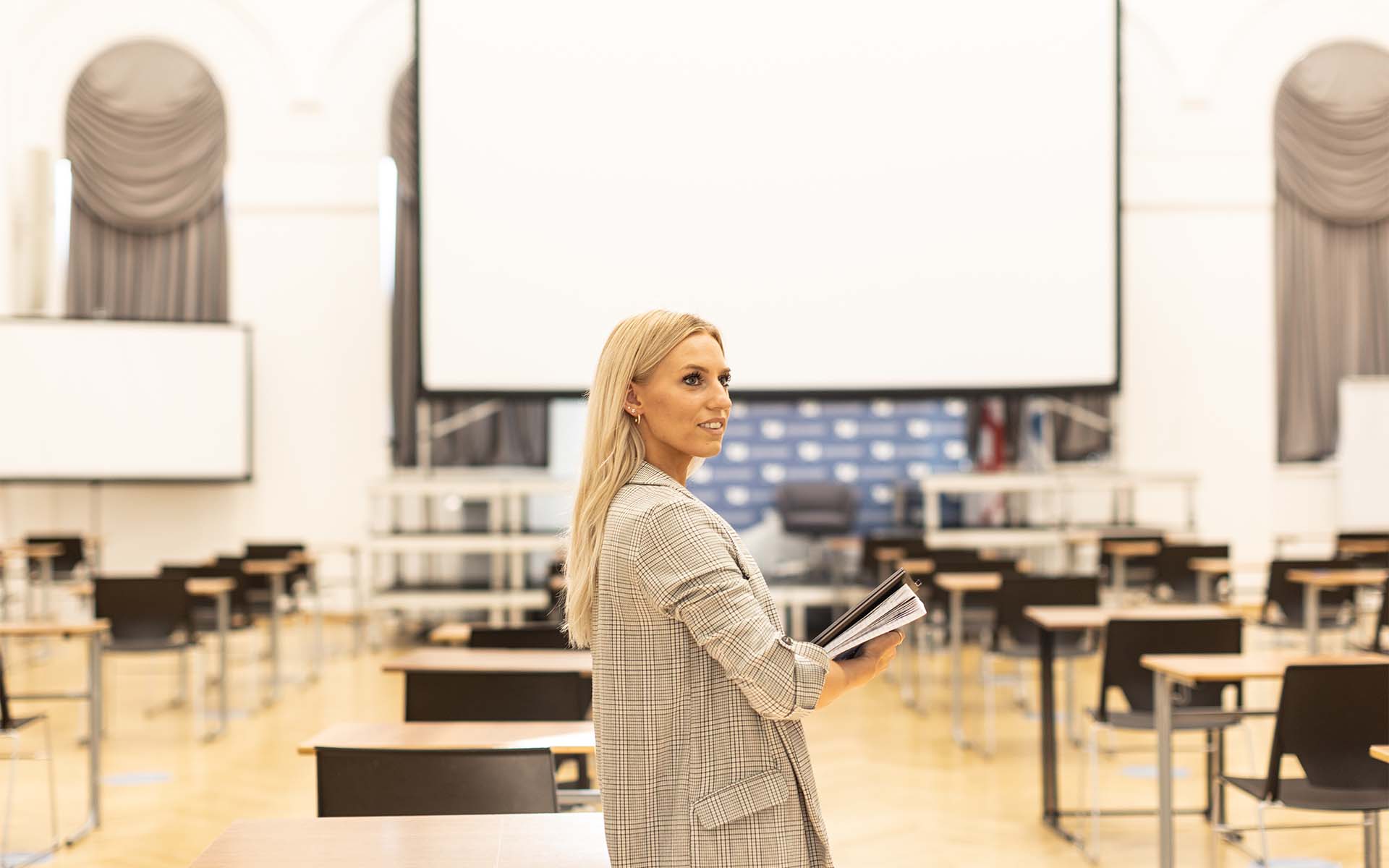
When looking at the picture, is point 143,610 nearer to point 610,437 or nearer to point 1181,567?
point 610,437

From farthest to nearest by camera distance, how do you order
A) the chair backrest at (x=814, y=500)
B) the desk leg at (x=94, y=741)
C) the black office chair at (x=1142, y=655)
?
the chair backrest at (x=814, y=500) → the desk leg at (x=94, y=741) → the black office chair at (x=1142, y=655)

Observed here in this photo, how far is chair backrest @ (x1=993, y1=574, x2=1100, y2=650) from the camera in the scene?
18.5 ft

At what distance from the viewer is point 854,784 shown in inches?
214

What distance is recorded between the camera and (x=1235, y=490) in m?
11.5

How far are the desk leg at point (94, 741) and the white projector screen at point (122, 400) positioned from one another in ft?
18.6

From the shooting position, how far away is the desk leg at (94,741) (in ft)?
15.8

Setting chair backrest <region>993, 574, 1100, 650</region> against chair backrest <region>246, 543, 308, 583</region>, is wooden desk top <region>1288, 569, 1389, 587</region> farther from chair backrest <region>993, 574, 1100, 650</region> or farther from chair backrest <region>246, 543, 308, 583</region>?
chair backrest <region>246, 543, 308, 583</region>

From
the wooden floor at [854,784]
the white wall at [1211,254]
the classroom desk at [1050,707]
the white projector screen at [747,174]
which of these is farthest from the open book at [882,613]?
the white wall at [1211,254]

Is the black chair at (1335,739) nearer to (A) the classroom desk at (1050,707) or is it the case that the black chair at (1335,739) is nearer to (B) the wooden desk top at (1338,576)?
(A) the classroom desk at (1050,707)

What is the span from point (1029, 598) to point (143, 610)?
14.7 feet

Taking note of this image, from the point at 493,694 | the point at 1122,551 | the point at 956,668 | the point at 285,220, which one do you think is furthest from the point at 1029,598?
the point at 285,220

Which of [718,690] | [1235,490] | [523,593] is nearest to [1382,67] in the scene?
[1235,490]

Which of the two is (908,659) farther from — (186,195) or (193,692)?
(186,195)

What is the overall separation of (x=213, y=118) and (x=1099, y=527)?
8.78m
